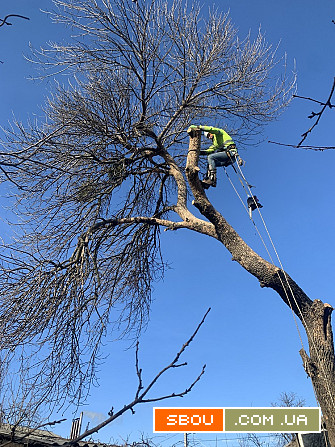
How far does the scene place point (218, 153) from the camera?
6.78m

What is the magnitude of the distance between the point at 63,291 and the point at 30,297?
0.45 meters

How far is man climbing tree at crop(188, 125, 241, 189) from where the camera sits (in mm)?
6672

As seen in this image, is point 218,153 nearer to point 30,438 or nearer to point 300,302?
point 300,302

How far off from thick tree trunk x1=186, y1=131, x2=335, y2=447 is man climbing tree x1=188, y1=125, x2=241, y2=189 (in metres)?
0.27

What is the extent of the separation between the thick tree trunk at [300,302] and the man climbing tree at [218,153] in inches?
10.8

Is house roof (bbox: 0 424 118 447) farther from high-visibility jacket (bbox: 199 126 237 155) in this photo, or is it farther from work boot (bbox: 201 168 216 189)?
high-visibility jacket (bbox: 199 126 237 155)

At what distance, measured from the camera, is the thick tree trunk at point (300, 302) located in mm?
5148

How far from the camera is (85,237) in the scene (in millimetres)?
6586

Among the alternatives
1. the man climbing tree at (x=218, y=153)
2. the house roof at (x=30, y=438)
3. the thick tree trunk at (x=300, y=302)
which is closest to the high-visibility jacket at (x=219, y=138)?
the man climbing tree at (x=218, y=153)

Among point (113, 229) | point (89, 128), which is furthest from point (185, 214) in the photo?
point (89, 128)

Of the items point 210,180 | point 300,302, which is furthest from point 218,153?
point 300,302

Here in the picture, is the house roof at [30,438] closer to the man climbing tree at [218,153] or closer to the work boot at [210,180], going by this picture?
the work boot at [210,180]

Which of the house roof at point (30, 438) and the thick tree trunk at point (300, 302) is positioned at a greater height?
the thick tree trunk at point (300, 302)

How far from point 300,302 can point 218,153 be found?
2457mm
